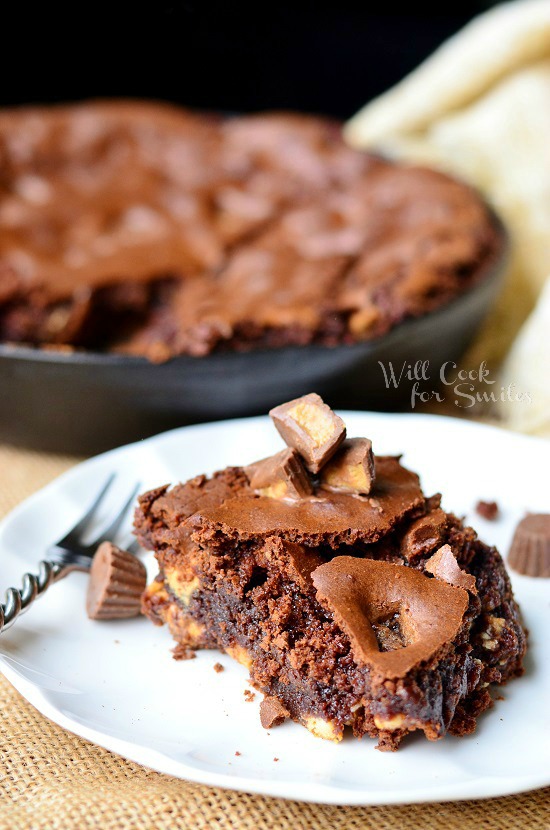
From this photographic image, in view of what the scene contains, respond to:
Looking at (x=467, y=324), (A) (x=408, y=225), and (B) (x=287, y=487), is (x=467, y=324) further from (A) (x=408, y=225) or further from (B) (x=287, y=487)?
(B) (x=287, y=487)

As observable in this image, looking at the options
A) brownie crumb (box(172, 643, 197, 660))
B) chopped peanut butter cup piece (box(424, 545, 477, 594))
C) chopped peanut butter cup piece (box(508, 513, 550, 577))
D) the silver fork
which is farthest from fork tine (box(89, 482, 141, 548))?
chopped peanut butter cup piece (box(508, 513, 550, 577))

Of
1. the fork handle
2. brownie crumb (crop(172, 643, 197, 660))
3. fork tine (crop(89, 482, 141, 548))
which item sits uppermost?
the fork handle

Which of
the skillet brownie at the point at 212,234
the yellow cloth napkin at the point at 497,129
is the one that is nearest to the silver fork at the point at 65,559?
the skillet brownie at the point at 212,234

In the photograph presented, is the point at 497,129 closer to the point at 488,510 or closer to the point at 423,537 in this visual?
the point at 488,510

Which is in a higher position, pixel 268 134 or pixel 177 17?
pixel 177 17

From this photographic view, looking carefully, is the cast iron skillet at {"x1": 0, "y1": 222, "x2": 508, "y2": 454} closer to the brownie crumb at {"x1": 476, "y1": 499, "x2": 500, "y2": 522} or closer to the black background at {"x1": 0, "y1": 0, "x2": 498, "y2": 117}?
the brownie crumb at {"x1": 476, "y1": 499, "x2": 500, "y2": 522}

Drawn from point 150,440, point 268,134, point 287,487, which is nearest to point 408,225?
point 268,134
